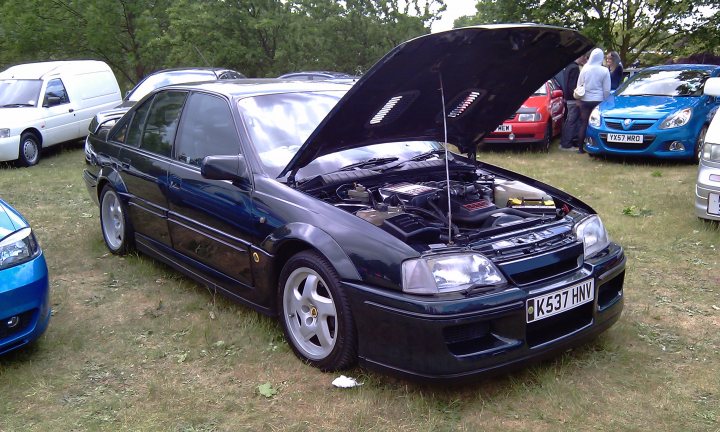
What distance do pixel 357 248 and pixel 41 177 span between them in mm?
8491

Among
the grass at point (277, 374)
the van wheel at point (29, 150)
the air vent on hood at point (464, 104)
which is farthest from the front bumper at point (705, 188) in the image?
the van wheel at point (29, 150)

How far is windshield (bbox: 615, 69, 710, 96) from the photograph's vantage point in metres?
9.70

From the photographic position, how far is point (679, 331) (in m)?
3.89

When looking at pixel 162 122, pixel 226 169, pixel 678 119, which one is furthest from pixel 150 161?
pixel 678 119

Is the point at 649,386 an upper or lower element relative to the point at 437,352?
lower

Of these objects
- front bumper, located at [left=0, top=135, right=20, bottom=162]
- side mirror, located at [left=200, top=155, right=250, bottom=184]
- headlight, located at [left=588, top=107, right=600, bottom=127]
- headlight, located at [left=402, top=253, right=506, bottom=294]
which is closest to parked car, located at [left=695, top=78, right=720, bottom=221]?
headlight, located at [left=402, top=253, right=506, bottom=294]

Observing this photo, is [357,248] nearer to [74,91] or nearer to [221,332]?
[221,332]

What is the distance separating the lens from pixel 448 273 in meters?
2.97

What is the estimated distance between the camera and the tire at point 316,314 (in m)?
3.20

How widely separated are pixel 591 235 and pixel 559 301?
632 mm

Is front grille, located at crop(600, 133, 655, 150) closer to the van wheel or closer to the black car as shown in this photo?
the black car

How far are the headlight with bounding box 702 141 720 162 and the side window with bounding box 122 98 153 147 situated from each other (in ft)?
16.0

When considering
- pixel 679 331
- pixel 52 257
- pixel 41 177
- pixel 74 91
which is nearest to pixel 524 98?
pixel 679 331

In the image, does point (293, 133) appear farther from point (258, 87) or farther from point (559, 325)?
point (559, 325)
